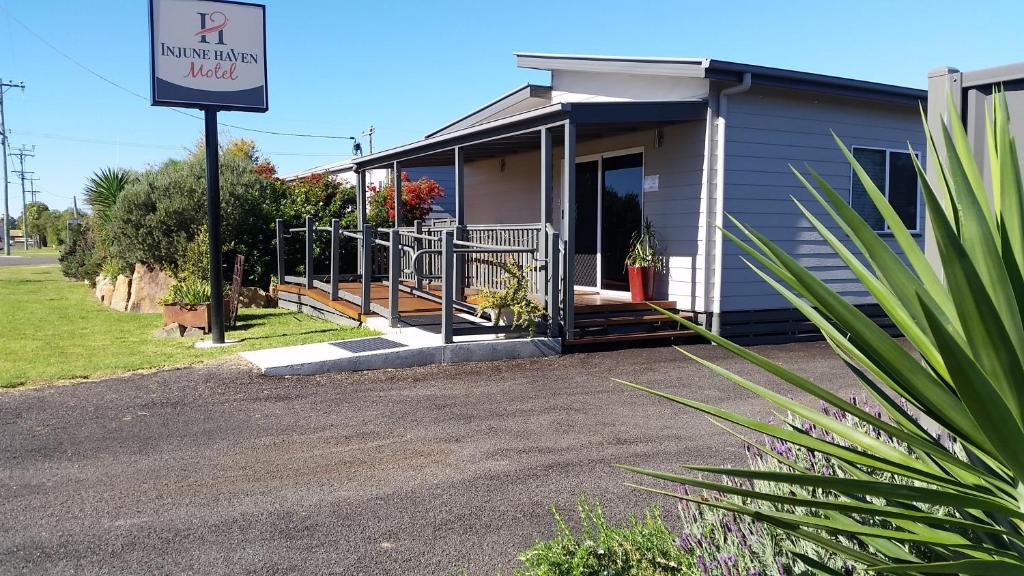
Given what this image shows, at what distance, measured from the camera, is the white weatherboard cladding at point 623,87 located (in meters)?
10.2

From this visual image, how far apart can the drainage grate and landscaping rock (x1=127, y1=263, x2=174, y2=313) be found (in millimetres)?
6891

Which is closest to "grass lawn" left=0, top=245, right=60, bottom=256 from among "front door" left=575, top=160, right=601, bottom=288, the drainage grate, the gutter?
"front door" left=575, top=160, right=601, bottom=288

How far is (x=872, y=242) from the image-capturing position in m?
1.39

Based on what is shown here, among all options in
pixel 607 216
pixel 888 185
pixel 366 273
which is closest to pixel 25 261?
pixel 366 273

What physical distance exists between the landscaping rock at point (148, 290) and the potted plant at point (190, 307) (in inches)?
137

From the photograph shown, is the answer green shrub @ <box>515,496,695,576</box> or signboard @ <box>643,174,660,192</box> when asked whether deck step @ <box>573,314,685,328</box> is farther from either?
green shrub @ <box>515,496,695,576</box>

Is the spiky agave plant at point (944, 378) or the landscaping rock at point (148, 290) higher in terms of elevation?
the spiky agave plant at point (944, 378)


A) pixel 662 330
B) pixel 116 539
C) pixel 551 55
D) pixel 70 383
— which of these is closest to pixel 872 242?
pixel 116 539

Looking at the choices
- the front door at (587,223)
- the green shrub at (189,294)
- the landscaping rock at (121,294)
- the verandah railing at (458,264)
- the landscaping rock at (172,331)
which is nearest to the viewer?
the verandah railing at (458,264)

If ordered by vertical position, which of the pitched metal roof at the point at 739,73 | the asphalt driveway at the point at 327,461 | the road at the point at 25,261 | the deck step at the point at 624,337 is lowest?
the road at the point at 25,261

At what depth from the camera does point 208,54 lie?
31.3 feet

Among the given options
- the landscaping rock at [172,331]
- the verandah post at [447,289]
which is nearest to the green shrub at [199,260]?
the landscaping rock at [172,331]

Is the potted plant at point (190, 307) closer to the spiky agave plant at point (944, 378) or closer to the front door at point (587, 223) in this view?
the front door at point (587, 223)

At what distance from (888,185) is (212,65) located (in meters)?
9.20
